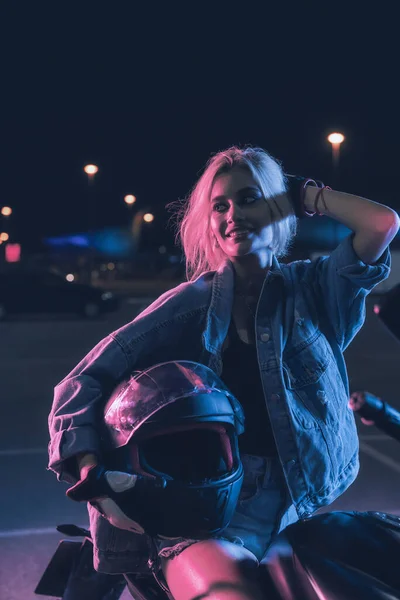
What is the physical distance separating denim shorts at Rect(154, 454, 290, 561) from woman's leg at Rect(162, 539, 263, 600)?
0.46 ft

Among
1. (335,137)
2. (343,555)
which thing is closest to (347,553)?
(343,555)

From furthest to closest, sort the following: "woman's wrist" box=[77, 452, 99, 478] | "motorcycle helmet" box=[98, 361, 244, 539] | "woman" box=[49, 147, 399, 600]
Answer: "woman" box=[49, 147, 399, 600] < "woman's wrist" box=[77, 452, 99, 478] < "motorcycle helmet" box=[98, 361, 244, 539]

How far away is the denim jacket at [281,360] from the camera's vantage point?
6.61ft

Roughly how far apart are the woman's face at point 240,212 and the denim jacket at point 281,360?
76mm

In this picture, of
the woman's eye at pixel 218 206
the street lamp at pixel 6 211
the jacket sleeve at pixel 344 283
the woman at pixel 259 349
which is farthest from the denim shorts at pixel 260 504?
the street lamp at pixel 6 211

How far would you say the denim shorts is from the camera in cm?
200

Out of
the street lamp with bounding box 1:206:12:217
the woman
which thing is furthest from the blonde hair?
the street lamp with bounding box 1:206:12:217

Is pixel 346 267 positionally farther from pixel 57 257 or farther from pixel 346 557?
pixel 57 257

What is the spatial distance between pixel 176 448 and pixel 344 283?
2.37 feet

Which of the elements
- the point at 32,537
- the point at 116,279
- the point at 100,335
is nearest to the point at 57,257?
the point at 116,279

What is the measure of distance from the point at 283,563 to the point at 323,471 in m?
0.40

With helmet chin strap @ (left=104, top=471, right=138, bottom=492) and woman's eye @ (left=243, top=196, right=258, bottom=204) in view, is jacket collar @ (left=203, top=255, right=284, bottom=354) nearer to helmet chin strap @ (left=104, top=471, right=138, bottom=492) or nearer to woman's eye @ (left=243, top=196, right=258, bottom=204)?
woman's eye @ (left=243, top=196, right=258, bottom=204)

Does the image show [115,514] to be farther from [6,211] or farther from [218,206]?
[6,211]

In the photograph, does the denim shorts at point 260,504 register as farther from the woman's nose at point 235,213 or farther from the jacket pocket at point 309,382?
the woman's nose at point 235,213
